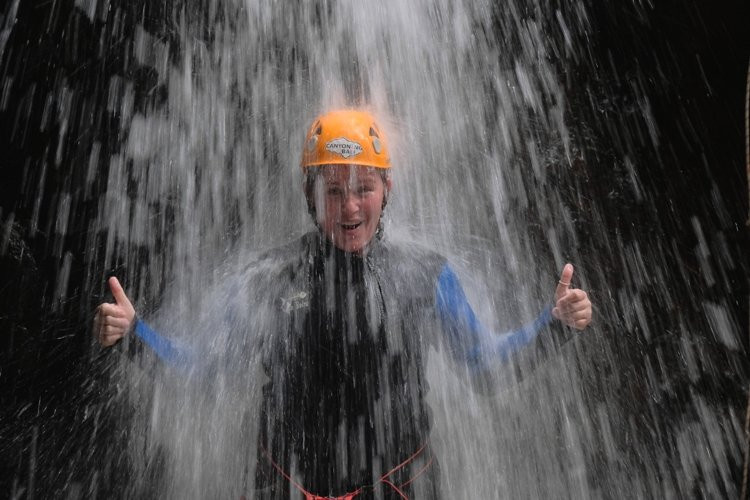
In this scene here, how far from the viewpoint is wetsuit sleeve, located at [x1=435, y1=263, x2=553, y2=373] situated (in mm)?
2289

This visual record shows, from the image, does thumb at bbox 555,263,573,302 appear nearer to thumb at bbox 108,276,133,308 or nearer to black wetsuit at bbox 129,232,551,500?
black wetsuit at bbox 129,232,551,500

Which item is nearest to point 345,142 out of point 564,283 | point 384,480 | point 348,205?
point 348,205

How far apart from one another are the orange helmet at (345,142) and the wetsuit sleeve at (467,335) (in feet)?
1.88

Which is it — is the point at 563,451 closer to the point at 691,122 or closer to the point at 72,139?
the point at 691,122

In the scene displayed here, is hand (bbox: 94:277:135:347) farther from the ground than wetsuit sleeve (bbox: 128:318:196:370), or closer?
farther from the ground

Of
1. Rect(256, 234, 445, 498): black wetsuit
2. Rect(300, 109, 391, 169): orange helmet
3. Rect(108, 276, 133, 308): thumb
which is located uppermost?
Rect(300, 109, 391, 169): orange helmet

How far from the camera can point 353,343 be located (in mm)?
2258

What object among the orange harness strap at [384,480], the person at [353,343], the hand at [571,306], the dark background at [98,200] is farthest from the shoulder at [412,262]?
the dark background at [98,200]

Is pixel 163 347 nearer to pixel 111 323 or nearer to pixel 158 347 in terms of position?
pixel 158 347

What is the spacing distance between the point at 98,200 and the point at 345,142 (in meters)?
3.02

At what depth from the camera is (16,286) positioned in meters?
4.31

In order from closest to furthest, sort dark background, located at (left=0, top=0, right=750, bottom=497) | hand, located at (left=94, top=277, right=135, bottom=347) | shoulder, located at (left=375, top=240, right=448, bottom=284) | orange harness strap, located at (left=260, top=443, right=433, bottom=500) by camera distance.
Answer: hand, located at (left=94, top=277, right=135, bottom=347), orange harness strap, located at (left=260, top=443, right=433, bottom=500), shoulder, located at (left=375, top=240, right=448, bottom=284), dark background, located at (left=0, top=0, right=750, bottom=497)

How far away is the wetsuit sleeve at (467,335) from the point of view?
229cm

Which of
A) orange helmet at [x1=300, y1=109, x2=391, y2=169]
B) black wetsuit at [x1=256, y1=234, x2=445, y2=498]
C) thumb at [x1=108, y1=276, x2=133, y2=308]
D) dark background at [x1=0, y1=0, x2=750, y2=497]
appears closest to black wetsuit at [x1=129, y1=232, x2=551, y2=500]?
black wetsuit at [x1=256, y1=234, x2=445, y2=498]
